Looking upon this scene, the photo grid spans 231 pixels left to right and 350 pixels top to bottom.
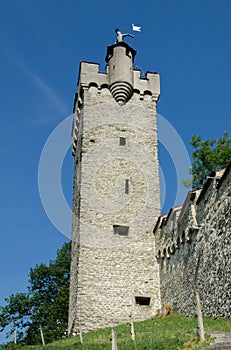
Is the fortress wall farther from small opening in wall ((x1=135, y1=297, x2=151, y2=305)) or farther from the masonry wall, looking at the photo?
the masonry wall

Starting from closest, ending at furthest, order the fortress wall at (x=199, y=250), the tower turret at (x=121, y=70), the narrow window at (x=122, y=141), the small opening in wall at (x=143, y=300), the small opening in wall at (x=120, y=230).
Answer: the fortress wall at (x=199, y=250) → the small opening in wall at (x=143, y=300) → the small opening in wall at (x=120, y=230) → the narrow window at (x=122, y=141) → the tower turret at (x=121, y=70)

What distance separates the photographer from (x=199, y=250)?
1527 centimetres

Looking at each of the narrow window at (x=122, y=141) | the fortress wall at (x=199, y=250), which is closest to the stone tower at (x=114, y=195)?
the narrow window at (x=122, y=141)

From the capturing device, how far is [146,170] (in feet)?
71.1

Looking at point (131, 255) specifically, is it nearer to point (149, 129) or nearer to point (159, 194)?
point (159, 194)

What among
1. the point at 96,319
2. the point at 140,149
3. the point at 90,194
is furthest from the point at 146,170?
the point at 96,319

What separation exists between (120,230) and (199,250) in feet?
17.9

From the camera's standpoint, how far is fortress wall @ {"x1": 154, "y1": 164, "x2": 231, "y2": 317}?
42.7ft

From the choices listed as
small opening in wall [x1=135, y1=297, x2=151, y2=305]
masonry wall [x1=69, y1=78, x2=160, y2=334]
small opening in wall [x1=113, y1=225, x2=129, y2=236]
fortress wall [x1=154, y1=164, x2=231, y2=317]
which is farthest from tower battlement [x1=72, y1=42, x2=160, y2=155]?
small opening in wall [x1=135, y1=297, x2=151, y2=305]

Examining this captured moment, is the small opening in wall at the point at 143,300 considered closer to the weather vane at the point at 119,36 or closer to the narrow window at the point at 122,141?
the narrow window at the point at 122,141

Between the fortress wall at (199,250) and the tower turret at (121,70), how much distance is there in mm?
6897

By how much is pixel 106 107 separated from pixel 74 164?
355cm

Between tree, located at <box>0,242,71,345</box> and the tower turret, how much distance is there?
1202cm

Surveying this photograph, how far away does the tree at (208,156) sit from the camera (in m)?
23.3
